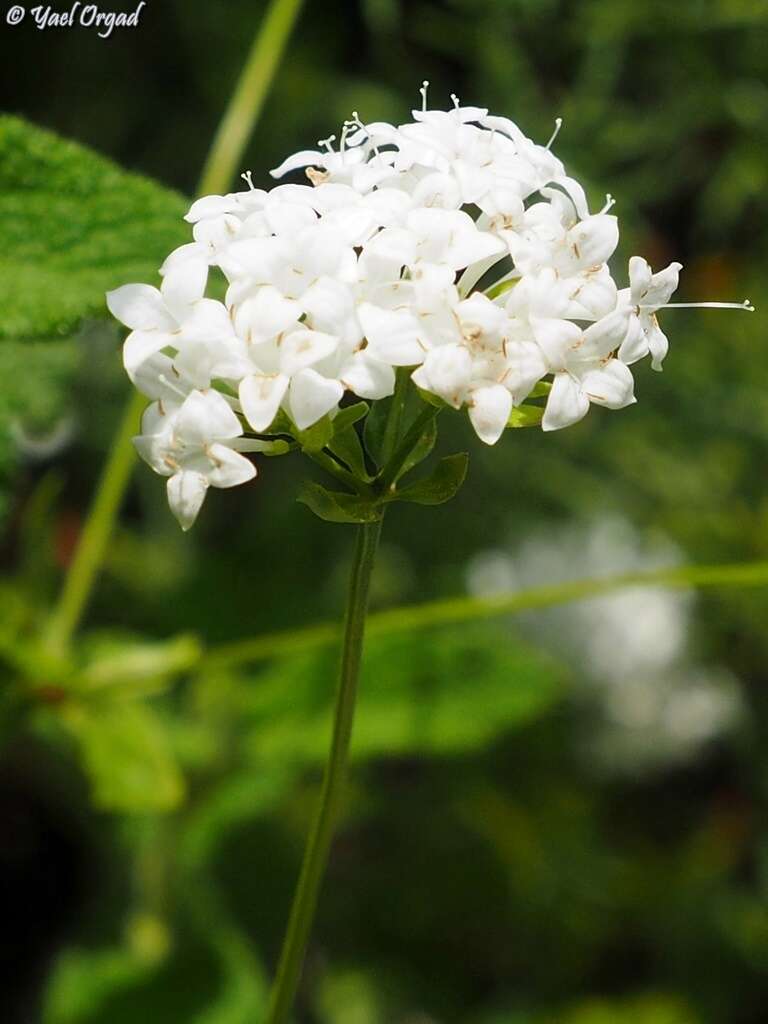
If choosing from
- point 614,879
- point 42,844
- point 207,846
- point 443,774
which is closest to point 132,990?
point 207,846

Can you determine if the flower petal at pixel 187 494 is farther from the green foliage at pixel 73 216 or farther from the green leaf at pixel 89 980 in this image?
the green leaf at pixel 89 980

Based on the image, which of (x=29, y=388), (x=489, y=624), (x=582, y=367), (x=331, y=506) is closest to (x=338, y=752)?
(x=331, y=506)

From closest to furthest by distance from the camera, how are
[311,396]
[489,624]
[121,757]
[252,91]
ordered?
1. [311,396]
2. [121,757]
3. [252,91]
4. [489,624]

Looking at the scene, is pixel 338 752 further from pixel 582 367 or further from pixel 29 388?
pixel 29 388

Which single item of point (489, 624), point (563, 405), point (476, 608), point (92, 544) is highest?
point (563, 405)

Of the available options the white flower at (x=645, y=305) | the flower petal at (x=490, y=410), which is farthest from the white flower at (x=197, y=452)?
the white flower at (x=645, y=305)

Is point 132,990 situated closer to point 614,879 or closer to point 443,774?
point 443,774

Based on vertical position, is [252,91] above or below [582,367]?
Result: below

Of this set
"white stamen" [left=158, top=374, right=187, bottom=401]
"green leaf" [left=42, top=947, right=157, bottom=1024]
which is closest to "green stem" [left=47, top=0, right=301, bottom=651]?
"green leaf" [left=42, top=947, right=157, bottom=1024]
